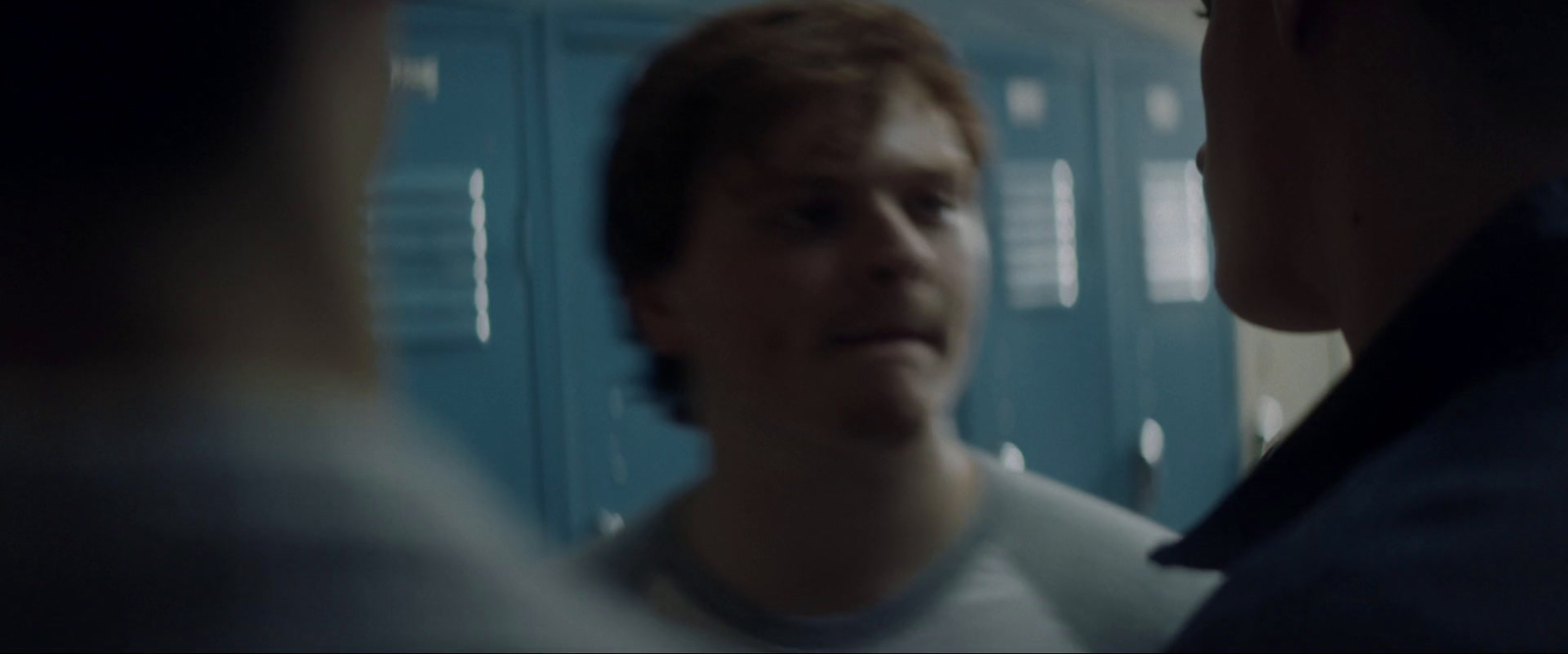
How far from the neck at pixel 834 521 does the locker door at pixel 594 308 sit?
0.12ft

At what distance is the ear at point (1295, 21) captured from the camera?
59cm

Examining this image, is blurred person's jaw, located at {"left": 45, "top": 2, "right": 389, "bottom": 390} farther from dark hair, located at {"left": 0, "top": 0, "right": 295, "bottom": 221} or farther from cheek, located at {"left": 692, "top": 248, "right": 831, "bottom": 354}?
cheek, located at {"left": 692, "top": 248, "right": 831, "bottom": 354}

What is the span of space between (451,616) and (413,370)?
113 mm

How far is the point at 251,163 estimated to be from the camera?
0.53 metres

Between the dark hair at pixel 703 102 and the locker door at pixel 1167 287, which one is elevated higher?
the dark hair at pixel 703 102

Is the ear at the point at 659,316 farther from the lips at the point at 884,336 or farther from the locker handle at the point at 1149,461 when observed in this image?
the locker handle at the point at 1149,461

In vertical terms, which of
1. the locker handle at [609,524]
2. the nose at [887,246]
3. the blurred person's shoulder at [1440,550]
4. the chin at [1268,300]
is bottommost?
the locker handle at [609,524]

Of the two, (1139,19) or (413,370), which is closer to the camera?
(413,370)

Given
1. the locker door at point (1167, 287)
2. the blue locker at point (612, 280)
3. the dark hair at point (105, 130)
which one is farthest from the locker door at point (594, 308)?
the locker door at point (1167, 287)

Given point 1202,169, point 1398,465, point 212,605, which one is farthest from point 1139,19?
point 212,605

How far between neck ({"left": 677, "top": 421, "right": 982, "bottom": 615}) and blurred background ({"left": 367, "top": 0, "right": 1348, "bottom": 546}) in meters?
0.03

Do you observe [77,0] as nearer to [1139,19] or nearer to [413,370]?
[413,370]

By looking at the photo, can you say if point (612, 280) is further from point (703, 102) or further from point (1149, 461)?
point (1149, 461)

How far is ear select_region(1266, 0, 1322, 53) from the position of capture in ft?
1.93
